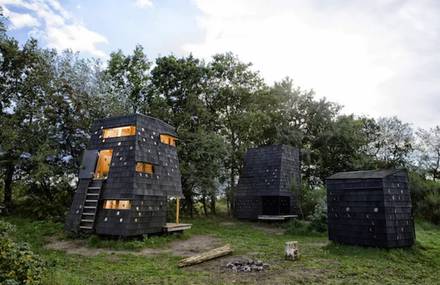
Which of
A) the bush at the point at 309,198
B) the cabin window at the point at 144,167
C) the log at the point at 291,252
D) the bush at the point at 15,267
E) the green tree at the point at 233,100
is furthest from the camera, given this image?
the green tree at the point at 233,100

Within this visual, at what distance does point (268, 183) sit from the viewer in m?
22.8

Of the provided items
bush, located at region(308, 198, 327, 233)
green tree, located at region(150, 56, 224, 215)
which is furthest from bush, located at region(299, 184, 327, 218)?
green tree, located at region(150, 56, 224, 215)

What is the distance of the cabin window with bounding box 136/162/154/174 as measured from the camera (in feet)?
47.4

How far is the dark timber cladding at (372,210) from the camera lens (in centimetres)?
1070

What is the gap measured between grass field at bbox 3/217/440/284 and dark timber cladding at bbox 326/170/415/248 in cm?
44

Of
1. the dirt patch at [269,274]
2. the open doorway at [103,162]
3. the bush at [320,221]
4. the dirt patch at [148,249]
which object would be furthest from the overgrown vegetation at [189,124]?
the dirt patch at [269,274]

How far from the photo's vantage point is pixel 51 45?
2153 cm

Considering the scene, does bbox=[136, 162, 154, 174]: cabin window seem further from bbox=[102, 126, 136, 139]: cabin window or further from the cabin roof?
A: the cabin roof

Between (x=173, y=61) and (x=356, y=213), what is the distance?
18715 mm

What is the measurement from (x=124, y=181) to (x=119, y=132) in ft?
8.95

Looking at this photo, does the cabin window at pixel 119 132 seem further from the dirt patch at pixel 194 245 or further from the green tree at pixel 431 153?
the green tree at pixel 431 153

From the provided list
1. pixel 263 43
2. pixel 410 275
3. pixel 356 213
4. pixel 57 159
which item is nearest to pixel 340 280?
pixel 410 275

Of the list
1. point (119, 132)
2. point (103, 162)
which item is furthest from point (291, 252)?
point (103, 162)

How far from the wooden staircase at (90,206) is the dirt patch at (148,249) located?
0.77 m
